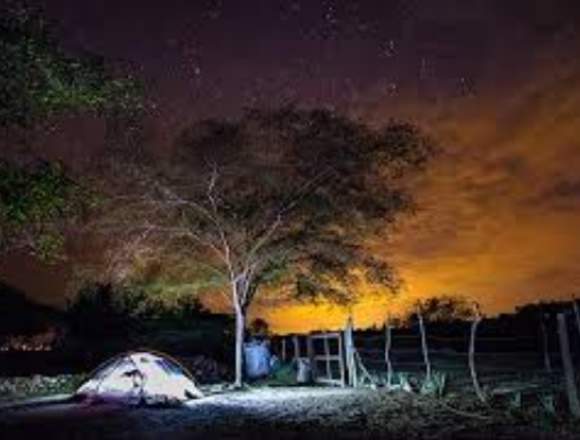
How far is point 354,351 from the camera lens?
2722 centimetres

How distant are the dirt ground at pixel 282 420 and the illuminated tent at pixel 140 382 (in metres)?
0.64

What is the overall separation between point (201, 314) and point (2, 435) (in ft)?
141

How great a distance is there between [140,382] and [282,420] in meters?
7.36

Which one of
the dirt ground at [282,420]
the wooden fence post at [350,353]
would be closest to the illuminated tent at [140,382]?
the dirt ground at [282,420]

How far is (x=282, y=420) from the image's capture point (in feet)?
59.9

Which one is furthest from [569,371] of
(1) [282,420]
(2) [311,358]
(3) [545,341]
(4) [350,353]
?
(2) [311,358]

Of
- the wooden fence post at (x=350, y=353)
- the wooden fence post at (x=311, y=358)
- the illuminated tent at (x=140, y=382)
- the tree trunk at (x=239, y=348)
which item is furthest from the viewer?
the wooden fence post at (x=311, y=358)

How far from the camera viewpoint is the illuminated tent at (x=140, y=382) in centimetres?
2436

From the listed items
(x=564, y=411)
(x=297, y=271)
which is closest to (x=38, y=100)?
(x=564, y=411)

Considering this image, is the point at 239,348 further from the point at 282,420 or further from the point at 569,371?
the point at 569,371

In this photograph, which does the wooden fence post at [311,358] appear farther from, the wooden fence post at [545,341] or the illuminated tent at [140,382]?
the wooden fence post at [545,341]

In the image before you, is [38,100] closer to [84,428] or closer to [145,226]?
[84,428]

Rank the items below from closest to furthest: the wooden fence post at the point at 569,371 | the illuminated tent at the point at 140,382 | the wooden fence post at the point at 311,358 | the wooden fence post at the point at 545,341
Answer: the wooden fence post at the point at 569,371 → the wooden fence post at the point at 545,341 → the illuminated tent at the point at 140,382 → the wooden fence post at the point at 311,358

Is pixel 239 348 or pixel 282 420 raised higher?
pixel 239 348
